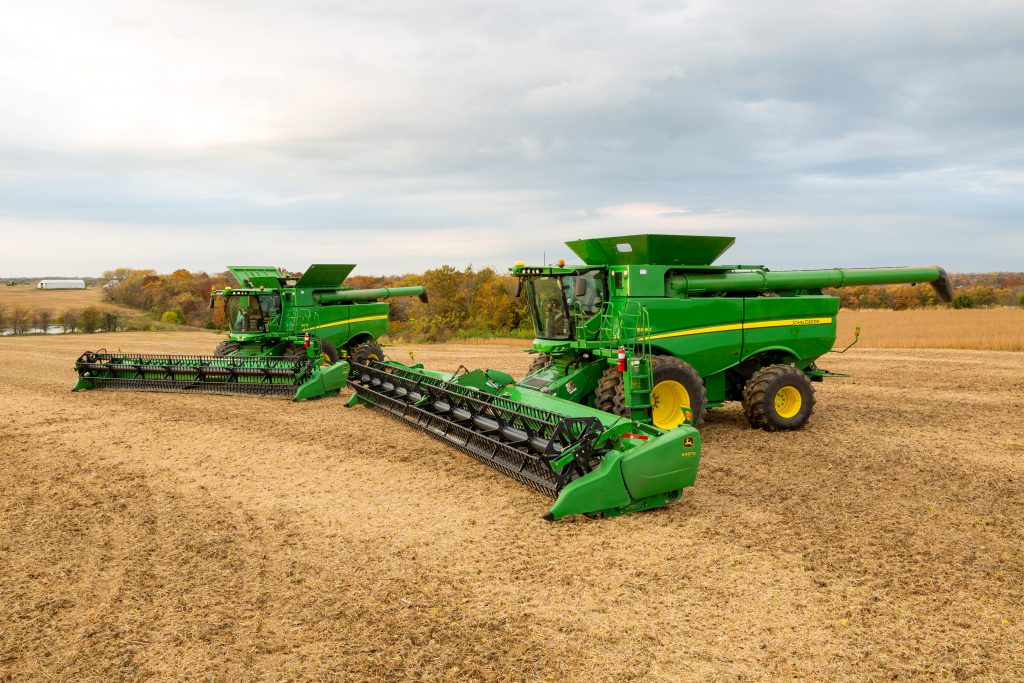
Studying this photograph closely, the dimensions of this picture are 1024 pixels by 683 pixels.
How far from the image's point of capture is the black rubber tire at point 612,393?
7691mm

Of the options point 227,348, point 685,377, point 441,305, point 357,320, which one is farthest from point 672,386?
point 441,305

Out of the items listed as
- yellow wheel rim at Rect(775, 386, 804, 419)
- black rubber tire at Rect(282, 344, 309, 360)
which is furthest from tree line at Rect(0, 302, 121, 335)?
yellow wheel rim at Rect(775, 386, 804, 419)

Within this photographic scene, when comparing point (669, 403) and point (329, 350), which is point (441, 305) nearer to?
point (329, 350)

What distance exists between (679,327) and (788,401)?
1.79 metres

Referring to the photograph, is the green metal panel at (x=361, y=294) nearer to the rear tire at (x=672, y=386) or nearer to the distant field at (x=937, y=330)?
the rear tire at (x=672, y=386)

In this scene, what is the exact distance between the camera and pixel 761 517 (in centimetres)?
547

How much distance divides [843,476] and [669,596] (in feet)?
11.4

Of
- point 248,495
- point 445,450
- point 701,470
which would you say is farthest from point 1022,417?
point 248,495

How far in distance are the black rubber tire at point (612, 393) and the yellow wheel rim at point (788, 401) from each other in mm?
2407

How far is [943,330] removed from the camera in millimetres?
22953

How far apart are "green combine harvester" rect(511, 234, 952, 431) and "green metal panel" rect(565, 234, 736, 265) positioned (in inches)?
0.6

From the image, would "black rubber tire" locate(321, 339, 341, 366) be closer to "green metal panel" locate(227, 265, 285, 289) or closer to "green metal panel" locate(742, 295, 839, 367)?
"green metal panel" locate(227, 265, 285, 289)

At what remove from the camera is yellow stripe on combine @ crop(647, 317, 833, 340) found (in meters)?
8.54

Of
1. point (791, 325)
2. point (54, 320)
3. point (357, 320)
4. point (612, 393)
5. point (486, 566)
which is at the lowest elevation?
point (486, 566)
